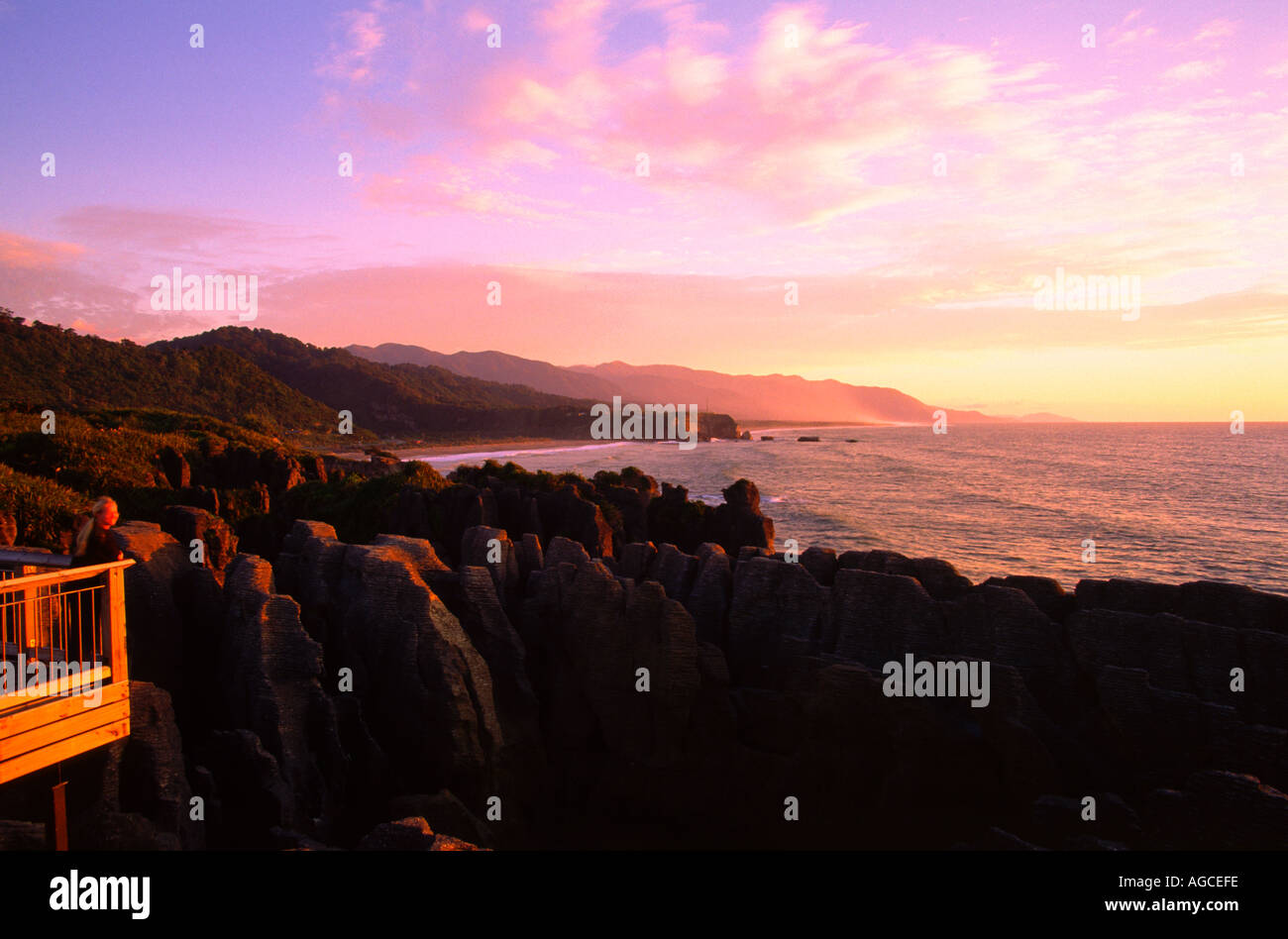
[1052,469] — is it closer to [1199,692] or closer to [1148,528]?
[1148,528]

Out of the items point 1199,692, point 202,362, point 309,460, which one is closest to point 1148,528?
point 1199,692

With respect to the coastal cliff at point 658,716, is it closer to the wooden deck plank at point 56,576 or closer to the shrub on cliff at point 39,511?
the wooden deck plank at point 56,576

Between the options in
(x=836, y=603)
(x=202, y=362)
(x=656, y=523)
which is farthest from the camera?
(x=202, y=362)

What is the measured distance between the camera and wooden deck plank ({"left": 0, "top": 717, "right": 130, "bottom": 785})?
7.22m

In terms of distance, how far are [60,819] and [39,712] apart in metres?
1.25

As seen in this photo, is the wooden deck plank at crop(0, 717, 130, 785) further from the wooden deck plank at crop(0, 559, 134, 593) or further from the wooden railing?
the wooden deck plank at crop(0, 559, 134, 593)

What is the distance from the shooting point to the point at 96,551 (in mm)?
8719

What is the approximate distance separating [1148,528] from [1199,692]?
58092 millimetres

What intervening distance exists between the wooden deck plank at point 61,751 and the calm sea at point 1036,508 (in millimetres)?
40022

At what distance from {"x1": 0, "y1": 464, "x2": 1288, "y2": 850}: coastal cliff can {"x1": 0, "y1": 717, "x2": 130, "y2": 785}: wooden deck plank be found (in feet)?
1.21

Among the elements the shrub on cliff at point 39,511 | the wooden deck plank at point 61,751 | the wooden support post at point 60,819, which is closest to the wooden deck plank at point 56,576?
the wooden deck plank at point 61,751

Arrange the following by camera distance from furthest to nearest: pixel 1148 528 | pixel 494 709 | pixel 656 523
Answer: pixel 1148 528 < pixel 656 523 < pixel 494 709

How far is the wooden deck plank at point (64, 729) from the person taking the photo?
727cm

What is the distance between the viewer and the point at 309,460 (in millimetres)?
36125
